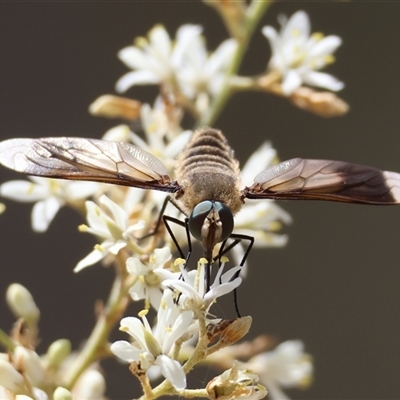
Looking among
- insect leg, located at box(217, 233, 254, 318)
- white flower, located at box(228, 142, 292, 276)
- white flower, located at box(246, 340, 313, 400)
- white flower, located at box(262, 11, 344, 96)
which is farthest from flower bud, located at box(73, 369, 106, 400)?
white flower, located at box(262, 11, 344, 96)

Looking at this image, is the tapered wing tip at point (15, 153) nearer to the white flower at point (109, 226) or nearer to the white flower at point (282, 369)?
the white flower at point (109, 226)

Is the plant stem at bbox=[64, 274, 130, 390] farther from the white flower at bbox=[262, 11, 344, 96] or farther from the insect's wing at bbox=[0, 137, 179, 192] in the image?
the white flower at bbox=[262, 11, 344, 96]

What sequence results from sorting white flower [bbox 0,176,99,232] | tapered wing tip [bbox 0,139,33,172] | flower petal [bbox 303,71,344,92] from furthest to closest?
flower petal [bbox 303,71,344,92]
white flower [bbox 0,176,99,232]
tapered wing tip [bbox 0,139,33,172]

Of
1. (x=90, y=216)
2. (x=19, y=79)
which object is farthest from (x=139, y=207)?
(x=19, y=79)

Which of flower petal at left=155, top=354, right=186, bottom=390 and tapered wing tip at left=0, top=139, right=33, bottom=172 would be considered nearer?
flower petal at left=155, top=354, right=186, bottom=390

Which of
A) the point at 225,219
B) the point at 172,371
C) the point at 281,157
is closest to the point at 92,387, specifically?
the point at 172,371

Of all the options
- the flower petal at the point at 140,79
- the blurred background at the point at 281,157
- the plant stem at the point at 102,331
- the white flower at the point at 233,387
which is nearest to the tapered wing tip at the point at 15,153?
the plant stem at the point at 102,331

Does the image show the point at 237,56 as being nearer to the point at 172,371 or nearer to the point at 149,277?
the point at 149,277
